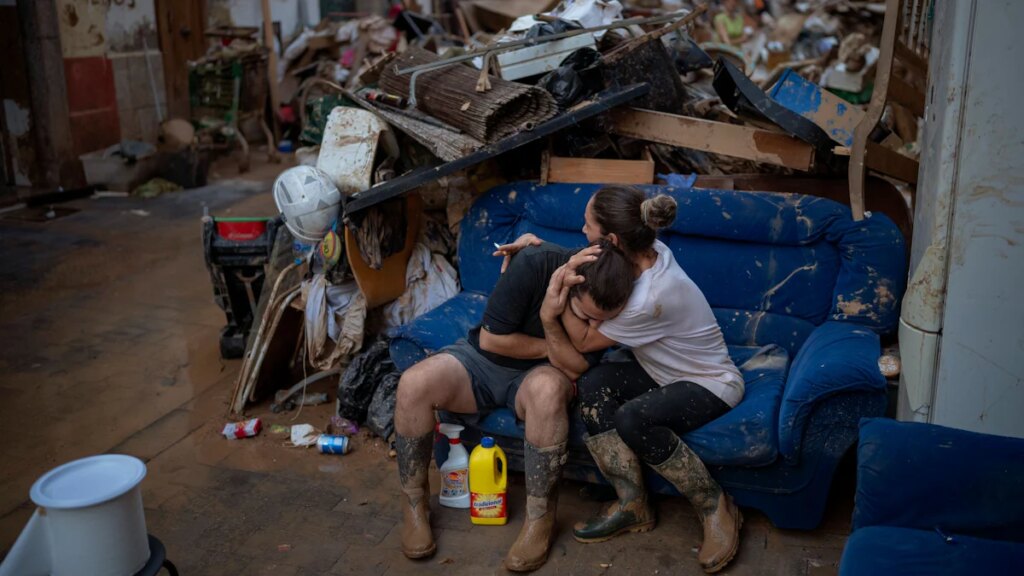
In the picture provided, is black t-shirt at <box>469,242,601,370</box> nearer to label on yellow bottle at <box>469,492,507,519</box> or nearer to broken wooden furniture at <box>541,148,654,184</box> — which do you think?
label on yellow bottle at <box>469,492,507,519</box>

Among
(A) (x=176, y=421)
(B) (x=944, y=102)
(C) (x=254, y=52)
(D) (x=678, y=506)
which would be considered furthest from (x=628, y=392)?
(C) (x=254, y=52)

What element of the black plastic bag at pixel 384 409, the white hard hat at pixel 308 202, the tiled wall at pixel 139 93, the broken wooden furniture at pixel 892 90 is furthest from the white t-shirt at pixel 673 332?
the tiled wall at pixel 139 93

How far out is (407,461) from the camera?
373 centimetres

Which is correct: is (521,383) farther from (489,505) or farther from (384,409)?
(384,409)

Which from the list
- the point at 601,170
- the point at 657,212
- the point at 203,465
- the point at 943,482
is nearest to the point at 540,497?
the point at 657,212

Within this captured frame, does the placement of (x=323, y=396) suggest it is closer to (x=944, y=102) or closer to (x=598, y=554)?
(x=598, y=554)

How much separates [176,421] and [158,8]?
7833 mm

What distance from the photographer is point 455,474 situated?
12.9 ft

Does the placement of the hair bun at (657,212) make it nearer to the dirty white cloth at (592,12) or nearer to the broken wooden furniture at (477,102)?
the broken wooden furniture at (477,102)

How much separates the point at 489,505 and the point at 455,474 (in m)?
0.22

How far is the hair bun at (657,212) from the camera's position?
3477mm

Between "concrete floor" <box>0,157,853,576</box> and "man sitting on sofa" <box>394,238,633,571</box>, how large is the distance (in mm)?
143

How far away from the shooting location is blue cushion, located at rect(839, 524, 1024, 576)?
2514mm

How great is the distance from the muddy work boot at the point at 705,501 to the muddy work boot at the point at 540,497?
0.39m
